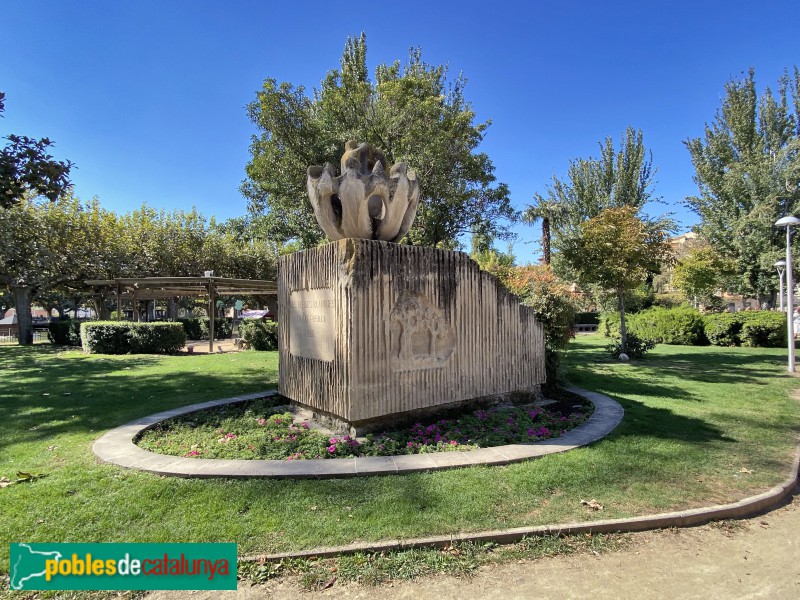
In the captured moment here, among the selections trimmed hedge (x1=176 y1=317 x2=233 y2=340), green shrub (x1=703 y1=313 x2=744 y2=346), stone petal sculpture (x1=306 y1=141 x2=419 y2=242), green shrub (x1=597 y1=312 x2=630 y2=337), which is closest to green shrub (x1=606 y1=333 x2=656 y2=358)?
green shrub (x1=703 y1=313 x2=744 y2=346)

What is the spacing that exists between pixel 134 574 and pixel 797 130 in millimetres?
35305

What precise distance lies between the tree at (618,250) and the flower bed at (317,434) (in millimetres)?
8493

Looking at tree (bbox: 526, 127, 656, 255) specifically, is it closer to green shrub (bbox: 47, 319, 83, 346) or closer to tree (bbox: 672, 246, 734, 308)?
tree (bbox: 672, 246, 734, 308)

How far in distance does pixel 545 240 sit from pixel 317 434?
31879 millimetres

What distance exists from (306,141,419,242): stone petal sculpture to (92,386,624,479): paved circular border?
322 centimetres

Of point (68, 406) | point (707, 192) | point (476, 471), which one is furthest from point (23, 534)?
point (707, 192)

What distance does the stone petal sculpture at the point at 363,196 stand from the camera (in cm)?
598

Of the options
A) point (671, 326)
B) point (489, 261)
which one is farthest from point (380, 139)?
point (671, 326)

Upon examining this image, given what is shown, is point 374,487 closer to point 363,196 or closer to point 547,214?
point 363,196

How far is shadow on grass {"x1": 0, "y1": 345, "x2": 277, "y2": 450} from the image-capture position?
6.57 m

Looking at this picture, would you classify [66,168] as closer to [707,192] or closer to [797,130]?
[707,192]

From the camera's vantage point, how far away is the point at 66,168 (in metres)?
7.02

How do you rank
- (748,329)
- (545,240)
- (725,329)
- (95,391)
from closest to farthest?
(95,391), (748,329), (725,329), (545,240)

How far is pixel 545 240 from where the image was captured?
33969 millimetres
